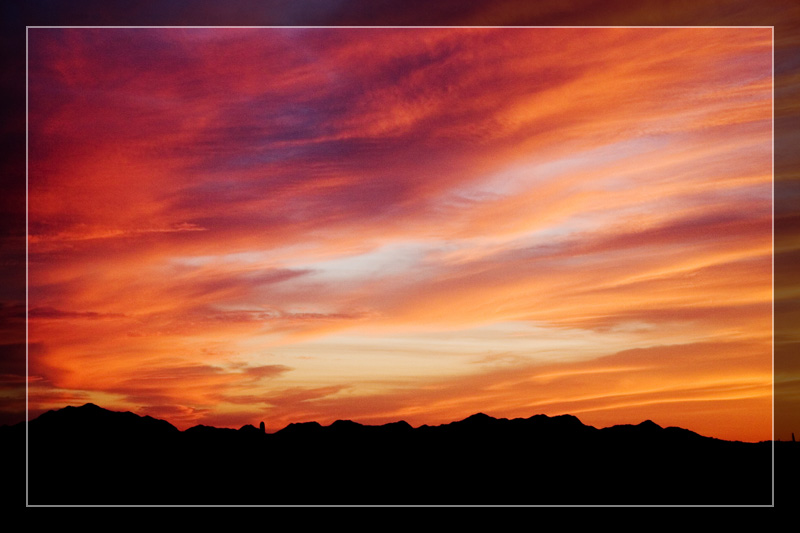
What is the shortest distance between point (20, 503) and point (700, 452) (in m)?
13.6

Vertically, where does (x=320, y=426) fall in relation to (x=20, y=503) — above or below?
above

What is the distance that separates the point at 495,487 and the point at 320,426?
12.9 feet

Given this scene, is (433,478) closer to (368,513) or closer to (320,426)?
(320,426)

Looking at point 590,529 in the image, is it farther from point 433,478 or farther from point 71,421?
point 71,421

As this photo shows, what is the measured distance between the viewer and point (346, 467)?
16281mm

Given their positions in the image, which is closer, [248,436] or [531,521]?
[531,521]

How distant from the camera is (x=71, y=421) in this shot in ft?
47.6

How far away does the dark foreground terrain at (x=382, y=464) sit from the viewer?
46.3 ft

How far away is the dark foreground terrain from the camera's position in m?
14.1

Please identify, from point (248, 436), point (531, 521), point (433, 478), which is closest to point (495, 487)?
point (433, 478)

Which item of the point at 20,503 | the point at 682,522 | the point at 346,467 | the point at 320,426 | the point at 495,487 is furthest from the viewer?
the point at 346,467

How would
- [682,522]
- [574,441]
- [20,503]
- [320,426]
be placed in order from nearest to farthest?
[682,522], [20,503], [320,426], [574,441]

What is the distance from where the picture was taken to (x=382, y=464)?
1552 centimetres

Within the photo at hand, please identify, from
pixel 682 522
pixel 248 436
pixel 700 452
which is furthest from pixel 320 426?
pixel 700 452
